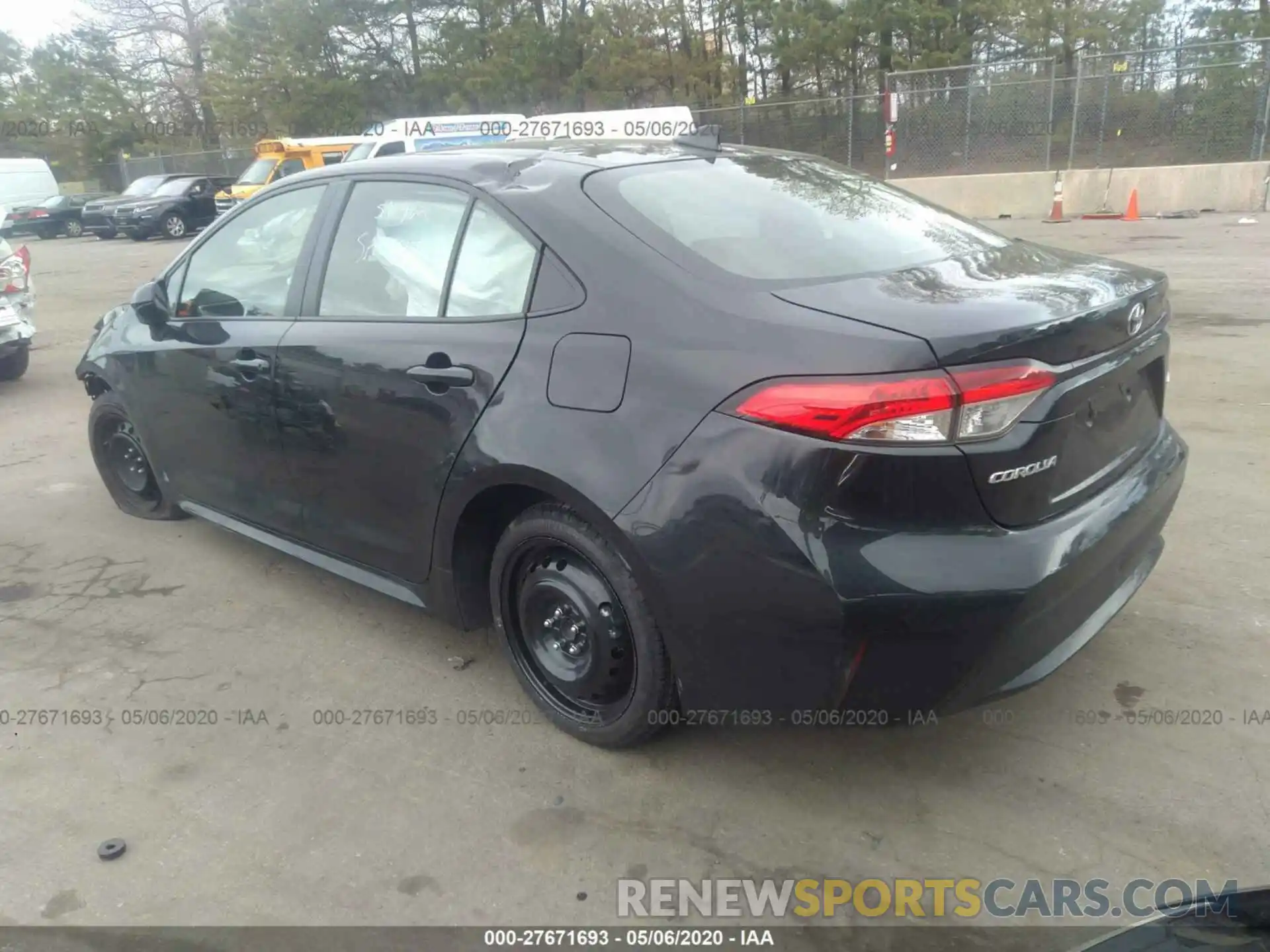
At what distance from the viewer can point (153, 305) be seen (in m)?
4.12

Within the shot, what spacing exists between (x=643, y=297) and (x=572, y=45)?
108 feet

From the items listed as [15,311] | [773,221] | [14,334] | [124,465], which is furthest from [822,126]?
[773,221]

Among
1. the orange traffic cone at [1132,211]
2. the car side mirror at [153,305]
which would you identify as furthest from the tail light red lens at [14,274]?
the orange traffic cone at [1132,211]

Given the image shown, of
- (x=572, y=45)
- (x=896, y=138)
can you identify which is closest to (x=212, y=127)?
(x=572, y=45)

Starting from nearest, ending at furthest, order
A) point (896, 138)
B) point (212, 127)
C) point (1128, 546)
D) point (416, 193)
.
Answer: point (1128, 546) < point (416, 193) < point (896, 138) < point (212, 127)

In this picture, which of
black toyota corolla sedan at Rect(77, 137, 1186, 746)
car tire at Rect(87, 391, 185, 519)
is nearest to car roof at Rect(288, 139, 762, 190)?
black toyota corolla sedan at Rect(77, 137, 1186, 746)

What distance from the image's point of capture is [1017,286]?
2545 mm

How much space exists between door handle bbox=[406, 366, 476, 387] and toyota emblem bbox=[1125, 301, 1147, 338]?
1768 millimetres

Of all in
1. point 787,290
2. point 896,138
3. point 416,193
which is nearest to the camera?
point 787,290

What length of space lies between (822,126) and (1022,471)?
74.1ft

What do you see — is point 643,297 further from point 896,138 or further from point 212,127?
point 212,127

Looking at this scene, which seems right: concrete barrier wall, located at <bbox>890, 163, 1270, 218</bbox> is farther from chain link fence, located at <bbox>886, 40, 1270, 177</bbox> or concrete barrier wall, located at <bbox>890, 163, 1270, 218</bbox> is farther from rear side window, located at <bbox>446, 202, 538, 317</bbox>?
rear side window, located at <bbox>446, 202, 538, 317</bbox>

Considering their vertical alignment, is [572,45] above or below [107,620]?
above

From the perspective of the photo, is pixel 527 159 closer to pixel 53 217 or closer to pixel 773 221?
pixel 773 221
